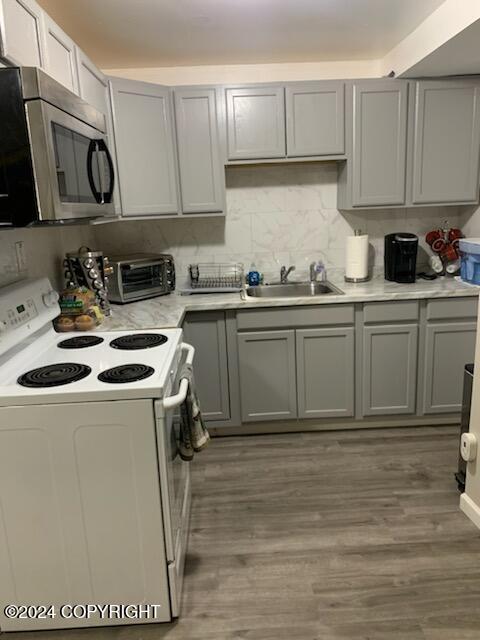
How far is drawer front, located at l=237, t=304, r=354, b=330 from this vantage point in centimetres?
293

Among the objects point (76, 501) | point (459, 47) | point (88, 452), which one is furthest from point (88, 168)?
point (459, 47)

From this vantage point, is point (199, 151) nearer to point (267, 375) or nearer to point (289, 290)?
point (289, 290)

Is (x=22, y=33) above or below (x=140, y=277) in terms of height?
above

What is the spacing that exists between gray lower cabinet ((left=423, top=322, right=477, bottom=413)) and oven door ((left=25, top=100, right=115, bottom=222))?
2.10m

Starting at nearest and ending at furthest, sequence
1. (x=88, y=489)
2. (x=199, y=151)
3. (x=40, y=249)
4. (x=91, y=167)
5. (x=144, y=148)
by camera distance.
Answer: (x=88, y=489) < (x=91, y=167) < (x=40, y=249) < (x=144, y=148) < (x=199, y=151)

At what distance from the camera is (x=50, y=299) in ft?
7.36

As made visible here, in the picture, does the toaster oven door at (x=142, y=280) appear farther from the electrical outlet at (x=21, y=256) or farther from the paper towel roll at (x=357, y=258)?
the paper towel roll at (x=357, y=258)

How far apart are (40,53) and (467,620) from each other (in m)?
2.57

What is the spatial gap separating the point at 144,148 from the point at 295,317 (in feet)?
4.48

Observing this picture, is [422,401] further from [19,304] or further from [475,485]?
[19,304]

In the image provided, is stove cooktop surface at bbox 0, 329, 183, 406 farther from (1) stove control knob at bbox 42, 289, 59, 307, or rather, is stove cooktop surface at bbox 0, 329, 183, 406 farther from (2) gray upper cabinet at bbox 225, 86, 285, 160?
(2) gray upper cabinet at bbox 225, 86, 285, 160

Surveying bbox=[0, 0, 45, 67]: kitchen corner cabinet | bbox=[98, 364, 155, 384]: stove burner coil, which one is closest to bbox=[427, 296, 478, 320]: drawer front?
bbox=[98, 364, 155, 384]: stove burner coil

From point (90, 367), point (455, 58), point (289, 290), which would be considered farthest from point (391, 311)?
point (90, 367)

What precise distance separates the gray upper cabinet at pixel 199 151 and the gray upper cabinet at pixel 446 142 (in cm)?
126
